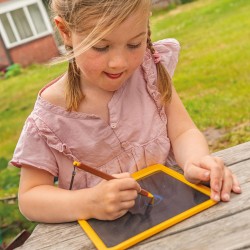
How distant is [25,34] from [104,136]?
16390 mm

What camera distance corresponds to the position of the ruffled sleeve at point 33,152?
4.72 feet

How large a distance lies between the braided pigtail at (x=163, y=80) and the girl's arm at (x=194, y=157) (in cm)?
3

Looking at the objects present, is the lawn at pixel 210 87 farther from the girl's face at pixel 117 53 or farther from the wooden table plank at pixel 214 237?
the wooden table plank at pixel 214 237

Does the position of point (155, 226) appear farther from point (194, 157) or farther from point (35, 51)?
point (35, 51)

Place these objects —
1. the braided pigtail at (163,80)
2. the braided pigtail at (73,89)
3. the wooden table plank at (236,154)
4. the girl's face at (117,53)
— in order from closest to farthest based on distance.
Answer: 1. the girl's face at (117,53)
2. the wooden table plank at (236,154)
3. the braided pigtail at (73,89)
4. the braided pigtail at (163,80)

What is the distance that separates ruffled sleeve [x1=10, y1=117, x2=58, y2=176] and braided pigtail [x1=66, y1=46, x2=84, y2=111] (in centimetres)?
15

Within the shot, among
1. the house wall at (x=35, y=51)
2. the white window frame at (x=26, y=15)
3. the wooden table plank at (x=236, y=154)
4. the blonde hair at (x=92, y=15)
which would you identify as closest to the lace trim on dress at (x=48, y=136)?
the blonde hair at (x=92, y=15)

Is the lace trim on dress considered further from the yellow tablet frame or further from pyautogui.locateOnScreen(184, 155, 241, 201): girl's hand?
pyautogui.locateOnScreen(184, 155, 241, 201): girl's hand

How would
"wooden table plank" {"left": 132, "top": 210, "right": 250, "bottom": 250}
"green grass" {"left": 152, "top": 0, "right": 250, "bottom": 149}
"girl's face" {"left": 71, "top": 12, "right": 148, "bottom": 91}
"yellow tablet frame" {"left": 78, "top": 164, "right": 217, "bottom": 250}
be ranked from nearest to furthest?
1. "wooden table plank" {"left": 132, "top": 210, "right": 250, "bottom": 250}
2. "yellow tablet frame" {"left": 78, "top": 164, "right": 217, "bottom": 250}
3. "girl's face" {"left": 71, "top": 12, "right": 148, "bottom": 91}
4. "green grass" {"left": 152, "top": 0, "right": 250, "bottom": 149}

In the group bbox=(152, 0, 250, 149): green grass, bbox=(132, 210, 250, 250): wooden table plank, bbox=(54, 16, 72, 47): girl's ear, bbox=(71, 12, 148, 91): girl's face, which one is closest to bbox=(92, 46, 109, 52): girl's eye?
bbox=(71, 12, 148, 91): girl's face

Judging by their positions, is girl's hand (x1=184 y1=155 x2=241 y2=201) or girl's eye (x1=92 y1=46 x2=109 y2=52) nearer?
girl's hand (x1=184 y1=155 x2=241 y2=201)

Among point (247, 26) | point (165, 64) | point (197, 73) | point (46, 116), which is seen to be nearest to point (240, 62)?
point (197, 73)

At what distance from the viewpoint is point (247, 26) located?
771 cm

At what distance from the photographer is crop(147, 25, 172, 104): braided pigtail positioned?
1.64 m
